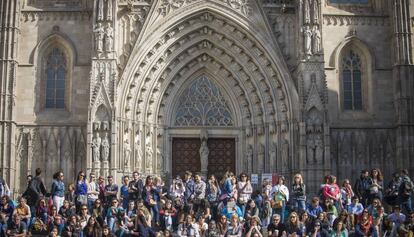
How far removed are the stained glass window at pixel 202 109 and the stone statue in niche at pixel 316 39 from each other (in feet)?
16.6

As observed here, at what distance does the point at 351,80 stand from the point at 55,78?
1336cm

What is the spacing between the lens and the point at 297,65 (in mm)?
30812

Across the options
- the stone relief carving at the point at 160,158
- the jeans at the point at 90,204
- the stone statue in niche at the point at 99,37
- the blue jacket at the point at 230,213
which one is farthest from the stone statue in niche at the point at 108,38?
the blue jacket at the point at 230,213

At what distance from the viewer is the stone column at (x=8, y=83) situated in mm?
29922

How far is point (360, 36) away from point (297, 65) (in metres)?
3.75

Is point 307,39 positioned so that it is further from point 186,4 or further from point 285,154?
point 186,4

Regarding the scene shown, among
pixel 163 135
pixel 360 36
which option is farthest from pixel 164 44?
pixel 360 36

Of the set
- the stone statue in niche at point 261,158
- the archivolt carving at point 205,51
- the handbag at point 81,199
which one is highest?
the archivolt carving at point 205,51

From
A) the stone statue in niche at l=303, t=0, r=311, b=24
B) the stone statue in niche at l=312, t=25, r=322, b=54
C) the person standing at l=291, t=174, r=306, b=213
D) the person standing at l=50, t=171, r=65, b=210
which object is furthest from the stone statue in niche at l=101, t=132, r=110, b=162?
the stone statue in niche at l=303, t=0, r=311, b=24

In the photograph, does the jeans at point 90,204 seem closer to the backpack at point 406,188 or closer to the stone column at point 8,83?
the stone column at point 8,83

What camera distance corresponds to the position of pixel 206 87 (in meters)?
33.0

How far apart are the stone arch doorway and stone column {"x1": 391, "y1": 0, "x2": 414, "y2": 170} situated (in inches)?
286

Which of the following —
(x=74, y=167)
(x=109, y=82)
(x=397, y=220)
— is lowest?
(x=397, y=220)

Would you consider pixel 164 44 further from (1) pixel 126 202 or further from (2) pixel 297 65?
(1) pixel 126 202
